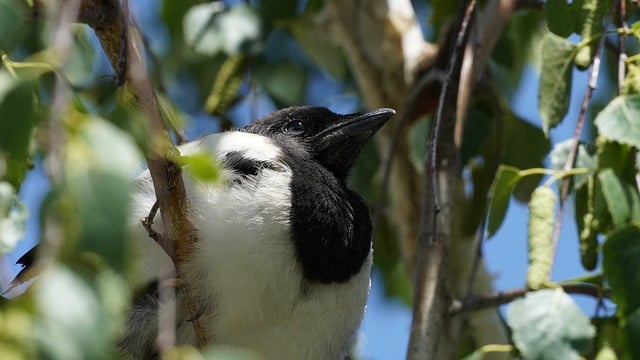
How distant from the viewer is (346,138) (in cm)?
375

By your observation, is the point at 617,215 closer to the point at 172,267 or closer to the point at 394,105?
the point at 172,267

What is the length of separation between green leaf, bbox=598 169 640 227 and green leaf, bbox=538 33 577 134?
22.5 inches

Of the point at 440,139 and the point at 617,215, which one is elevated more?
the point at 617,215

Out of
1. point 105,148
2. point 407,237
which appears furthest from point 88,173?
point 407,237

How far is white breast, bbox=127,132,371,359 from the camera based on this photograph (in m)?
3.03

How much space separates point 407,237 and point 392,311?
Answer: 1011 mm

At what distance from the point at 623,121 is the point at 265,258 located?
1.01 m

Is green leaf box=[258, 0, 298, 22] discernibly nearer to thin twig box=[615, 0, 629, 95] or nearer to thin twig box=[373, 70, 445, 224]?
thin twig box=[373, 70, 445, 224]

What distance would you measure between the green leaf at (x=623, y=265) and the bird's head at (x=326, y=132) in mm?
1246

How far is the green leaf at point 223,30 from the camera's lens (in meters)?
4.37

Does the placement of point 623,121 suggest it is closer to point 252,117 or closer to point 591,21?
point 591,21

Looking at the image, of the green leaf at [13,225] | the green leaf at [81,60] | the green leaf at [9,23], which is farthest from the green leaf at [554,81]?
the green leaf at [9,23]

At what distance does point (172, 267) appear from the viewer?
304 centimetres

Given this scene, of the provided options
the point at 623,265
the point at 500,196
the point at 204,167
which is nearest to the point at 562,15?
the point at 500,196
